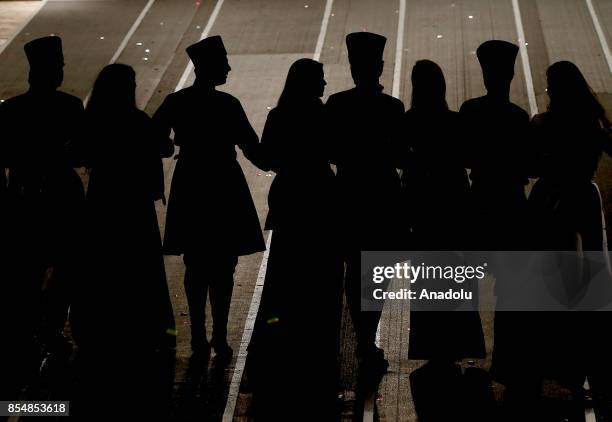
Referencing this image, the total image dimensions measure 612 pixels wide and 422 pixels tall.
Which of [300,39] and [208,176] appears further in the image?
[300,39]

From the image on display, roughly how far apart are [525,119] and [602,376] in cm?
178

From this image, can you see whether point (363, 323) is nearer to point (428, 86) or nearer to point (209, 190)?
point (209, 190)

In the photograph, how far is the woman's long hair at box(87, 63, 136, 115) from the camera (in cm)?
577

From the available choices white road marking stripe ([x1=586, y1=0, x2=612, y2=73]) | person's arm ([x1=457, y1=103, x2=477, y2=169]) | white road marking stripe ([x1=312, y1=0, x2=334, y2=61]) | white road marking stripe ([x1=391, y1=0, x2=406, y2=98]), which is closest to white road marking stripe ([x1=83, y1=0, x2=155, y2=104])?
white road marking stripe ([x1=312, y1=0, x2=334, y2=61])

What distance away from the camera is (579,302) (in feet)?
19.4

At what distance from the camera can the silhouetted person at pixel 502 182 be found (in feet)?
18.9

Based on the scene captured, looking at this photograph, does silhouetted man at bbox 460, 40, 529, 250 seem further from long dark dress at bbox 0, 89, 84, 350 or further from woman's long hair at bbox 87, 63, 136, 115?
long dark dress at bbox 0, 89, 84, 350

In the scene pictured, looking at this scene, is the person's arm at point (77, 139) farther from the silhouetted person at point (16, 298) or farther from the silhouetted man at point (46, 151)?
the silhouetted person at point (16, 298)

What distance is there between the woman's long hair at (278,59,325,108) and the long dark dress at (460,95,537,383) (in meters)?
0.96

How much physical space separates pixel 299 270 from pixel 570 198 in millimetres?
1887

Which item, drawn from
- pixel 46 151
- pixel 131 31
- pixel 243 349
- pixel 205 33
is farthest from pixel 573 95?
pixel 131 31

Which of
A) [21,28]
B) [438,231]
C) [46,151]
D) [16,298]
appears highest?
[46,151]

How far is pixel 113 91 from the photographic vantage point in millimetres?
5801

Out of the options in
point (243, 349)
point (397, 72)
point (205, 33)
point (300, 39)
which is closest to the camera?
point (243, 349)
